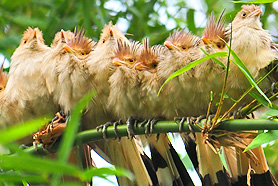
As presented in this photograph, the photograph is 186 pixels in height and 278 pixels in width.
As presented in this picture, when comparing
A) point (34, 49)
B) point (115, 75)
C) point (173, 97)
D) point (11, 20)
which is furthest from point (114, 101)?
point (11, 20)

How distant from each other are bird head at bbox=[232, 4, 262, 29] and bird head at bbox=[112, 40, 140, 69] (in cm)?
52

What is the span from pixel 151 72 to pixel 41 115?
0.64 metres

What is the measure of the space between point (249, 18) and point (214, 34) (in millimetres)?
210

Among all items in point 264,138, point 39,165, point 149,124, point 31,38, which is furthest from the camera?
point 31,38

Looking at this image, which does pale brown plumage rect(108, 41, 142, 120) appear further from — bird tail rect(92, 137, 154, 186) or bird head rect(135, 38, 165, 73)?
bird tail rect(92, 137, 154, 186)

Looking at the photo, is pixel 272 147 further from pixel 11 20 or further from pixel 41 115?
pixel 11 20

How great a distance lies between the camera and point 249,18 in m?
2.38

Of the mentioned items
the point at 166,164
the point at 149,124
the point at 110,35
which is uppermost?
the point at 110,35

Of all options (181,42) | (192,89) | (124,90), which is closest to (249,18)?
(181,42)

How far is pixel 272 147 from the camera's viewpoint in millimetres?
3283

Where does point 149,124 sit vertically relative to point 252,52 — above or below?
below

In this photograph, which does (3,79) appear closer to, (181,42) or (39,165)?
(181,42)

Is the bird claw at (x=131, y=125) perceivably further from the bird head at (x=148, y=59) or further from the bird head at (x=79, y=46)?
the bird head at (x=79, y=46)

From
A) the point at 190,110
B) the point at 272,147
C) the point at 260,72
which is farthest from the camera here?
the point at 272,147
